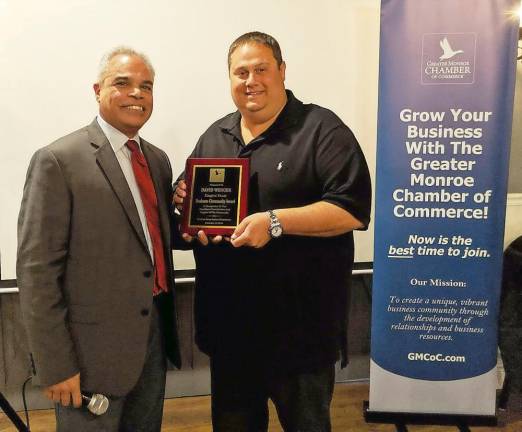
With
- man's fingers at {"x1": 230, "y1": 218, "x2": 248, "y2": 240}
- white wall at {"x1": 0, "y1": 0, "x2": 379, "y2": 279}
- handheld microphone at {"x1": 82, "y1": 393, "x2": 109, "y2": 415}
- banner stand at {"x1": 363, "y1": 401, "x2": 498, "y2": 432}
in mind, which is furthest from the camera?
banner stand at {"x1": 363, "y1": 401, "x2": 498, "y2": 432}

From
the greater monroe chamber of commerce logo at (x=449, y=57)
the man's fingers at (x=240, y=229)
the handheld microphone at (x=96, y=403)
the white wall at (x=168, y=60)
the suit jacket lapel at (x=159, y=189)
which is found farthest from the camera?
the white wall at (x=168, y=60)

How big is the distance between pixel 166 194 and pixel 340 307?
0.82 metres

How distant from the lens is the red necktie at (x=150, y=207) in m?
1.62

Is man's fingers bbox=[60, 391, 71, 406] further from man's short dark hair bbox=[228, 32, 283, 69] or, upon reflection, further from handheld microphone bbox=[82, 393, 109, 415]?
man's short dark hair bbox=[228, 32, 283, 69]

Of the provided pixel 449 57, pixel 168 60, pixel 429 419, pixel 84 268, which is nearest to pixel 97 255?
pixel 84 268

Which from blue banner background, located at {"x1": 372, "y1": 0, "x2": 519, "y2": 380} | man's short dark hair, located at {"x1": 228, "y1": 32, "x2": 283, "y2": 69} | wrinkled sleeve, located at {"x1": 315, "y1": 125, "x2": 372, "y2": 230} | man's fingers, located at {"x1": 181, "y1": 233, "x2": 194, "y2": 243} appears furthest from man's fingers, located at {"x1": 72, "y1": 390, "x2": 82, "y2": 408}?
blue banner background, located at {"x1": 372, "y1": 0, "x2": 519, "y2": 380}

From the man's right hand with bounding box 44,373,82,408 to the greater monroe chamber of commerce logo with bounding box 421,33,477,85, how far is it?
208 centimetres

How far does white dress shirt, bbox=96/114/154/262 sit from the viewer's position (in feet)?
5.19

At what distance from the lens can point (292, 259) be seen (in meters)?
1.71

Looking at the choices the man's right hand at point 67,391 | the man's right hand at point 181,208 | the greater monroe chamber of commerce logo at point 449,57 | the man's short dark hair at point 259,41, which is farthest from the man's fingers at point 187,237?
the greater monroe chamber of commerce logo at point 449,57

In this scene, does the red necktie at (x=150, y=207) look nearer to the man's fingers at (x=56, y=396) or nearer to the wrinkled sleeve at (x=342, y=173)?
the man's fingers at (x=56, y=396)

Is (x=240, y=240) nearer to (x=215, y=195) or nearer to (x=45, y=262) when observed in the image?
(x=215, y=195)

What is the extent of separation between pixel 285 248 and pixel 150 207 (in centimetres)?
52

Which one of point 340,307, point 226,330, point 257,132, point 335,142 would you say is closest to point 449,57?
point 335,142
